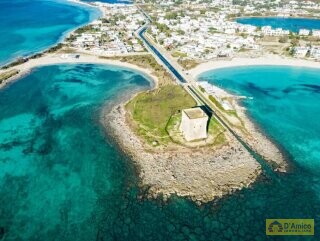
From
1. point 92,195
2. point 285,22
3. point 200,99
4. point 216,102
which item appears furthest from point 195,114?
point 285,22

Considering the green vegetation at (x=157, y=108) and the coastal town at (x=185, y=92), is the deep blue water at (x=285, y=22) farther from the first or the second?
the green vegetation at (x=157, y=108)

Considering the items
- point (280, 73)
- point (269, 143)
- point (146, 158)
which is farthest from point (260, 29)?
point (146, 158)

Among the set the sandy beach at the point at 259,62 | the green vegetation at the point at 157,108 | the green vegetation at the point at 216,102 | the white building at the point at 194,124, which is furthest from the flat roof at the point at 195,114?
the sandy beach at the point at 259,62

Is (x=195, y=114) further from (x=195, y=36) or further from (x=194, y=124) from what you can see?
(x=195, y=36)

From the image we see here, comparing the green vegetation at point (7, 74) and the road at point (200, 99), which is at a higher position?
the green vegetation at point (7, 74)

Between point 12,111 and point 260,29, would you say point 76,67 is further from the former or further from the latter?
point 260,29
